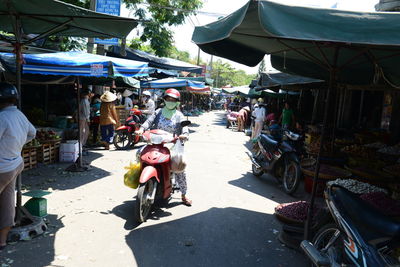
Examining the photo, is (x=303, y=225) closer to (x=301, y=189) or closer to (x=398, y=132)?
(x=301, y=189)

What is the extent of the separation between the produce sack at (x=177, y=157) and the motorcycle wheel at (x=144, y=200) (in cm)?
43

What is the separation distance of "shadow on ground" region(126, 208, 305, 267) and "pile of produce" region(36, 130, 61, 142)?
16.5ft

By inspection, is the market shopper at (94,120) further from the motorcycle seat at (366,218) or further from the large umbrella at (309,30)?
the motorcycle seat at (366,218)

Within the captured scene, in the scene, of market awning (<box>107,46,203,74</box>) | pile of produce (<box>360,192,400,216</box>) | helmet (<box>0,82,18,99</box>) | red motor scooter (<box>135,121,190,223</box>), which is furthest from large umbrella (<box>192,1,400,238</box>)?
market awning (<box>107,46,203,74</box>)

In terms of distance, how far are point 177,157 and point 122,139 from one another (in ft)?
21.6

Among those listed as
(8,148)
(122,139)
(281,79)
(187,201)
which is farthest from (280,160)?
(122,139)

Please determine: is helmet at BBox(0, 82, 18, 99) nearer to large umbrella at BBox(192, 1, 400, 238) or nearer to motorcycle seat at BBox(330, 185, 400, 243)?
large umbrella at BBox(192, 1, 400, 238)

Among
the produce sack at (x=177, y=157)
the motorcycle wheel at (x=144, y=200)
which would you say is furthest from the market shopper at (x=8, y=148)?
the produce sack at (x=177, y=157)

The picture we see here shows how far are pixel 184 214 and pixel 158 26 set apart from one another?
1834cm

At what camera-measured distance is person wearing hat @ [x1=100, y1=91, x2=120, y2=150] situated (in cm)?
1066

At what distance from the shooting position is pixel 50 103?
1328 cm

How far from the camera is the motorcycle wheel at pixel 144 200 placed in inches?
187

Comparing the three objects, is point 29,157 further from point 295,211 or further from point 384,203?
point 384,203

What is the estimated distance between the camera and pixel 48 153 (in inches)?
336
